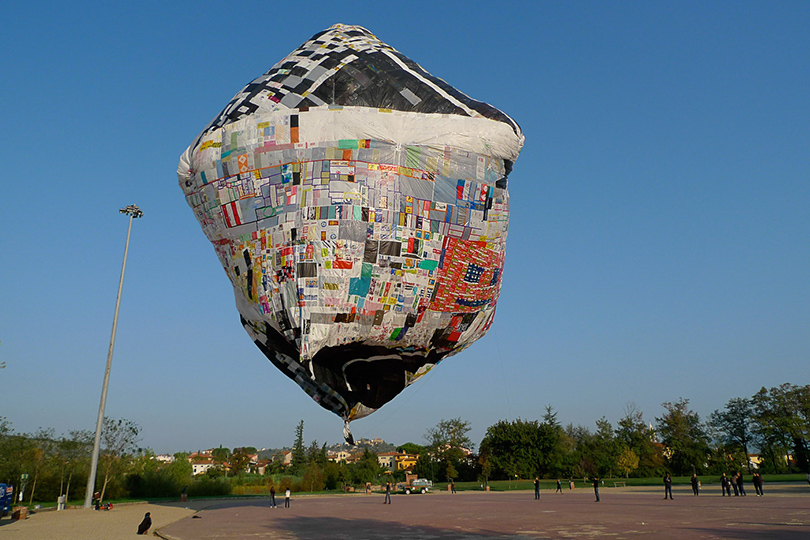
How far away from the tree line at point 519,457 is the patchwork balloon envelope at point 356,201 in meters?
30.9

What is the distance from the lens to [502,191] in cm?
587

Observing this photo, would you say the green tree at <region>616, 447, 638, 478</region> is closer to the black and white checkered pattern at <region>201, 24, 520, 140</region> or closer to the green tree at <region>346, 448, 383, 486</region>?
the green tree at <region>346, 448, 383, 486</region>

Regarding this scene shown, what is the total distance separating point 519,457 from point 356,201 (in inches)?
2014

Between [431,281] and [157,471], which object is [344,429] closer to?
[431,281]

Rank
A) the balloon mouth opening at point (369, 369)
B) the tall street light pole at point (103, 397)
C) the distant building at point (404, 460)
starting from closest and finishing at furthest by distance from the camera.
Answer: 1. the balloon mouth opening at point (369, 369)
2. the tall street light pole at point (103, 397)
3. the distant building at point (404, 460)

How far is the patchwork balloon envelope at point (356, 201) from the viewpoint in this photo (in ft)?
17.3

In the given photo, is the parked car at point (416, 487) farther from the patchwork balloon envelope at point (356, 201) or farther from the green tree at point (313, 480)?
the patchwork balloon envelope at point (356, 201)

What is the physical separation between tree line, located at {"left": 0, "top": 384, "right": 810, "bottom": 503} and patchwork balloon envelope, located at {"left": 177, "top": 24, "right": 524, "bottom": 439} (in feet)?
101

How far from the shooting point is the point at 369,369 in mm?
6512

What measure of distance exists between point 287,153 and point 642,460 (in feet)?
188

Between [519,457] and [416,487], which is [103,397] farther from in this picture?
[519,457]

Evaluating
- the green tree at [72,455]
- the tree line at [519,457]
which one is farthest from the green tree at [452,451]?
the green tree at [72,455]

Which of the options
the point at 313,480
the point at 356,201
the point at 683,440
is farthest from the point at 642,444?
the point at 356,201

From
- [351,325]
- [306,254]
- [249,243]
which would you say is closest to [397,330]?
[351,325]
